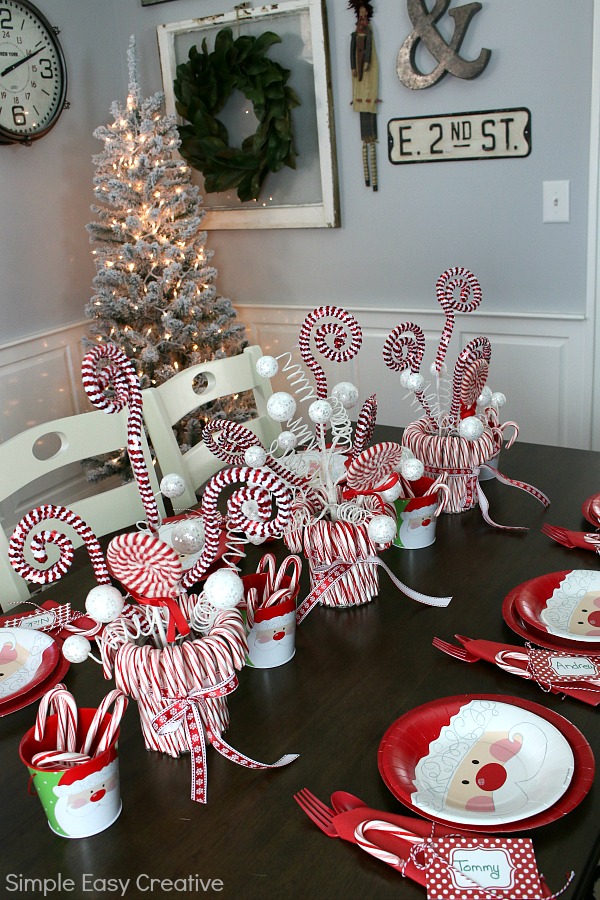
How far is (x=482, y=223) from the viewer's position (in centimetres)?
284

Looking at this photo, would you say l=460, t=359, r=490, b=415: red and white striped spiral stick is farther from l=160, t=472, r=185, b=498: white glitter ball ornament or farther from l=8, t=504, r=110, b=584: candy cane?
l=8, t=504, r=110, b=584: candy cane

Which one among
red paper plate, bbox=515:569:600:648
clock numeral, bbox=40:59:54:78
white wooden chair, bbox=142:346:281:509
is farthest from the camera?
clock numeral, bbox=40:59:54:78

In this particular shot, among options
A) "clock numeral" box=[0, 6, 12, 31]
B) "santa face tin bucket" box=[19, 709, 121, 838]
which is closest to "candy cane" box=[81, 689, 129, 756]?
"santa face tin bucket" box=[19, 709, 121, 838]

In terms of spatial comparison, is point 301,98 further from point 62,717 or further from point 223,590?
point 62,717

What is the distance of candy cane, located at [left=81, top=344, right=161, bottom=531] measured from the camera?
0.98 m

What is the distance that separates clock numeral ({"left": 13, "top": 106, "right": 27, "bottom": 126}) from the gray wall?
4.0 inches

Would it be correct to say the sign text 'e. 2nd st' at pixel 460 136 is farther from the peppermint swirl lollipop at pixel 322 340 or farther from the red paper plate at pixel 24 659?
the red paper plate at pixel 24 659

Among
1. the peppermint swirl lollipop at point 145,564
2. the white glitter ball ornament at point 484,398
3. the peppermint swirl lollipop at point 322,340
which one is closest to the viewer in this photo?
the peppermint swirl lollipop at point 145,564

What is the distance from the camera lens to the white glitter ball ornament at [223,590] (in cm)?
100

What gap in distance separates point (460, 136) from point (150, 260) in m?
1.13

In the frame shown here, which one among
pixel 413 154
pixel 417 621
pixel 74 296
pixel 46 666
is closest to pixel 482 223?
pixel 413 154

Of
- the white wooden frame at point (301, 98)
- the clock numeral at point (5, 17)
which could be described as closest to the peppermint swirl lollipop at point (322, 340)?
the white wooden frame at point (301, 98)

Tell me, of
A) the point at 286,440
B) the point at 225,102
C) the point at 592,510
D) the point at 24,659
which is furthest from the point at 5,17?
the point at 592,510

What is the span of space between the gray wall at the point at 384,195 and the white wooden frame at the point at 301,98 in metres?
0.05
